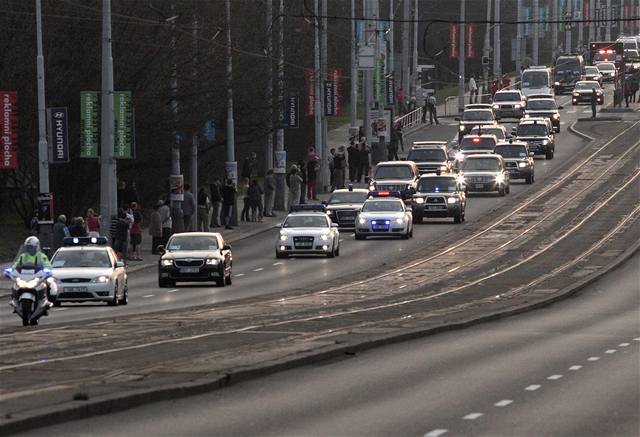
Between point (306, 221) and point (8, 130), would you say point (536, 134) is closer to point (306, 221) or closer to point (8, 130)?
point (306, 221)

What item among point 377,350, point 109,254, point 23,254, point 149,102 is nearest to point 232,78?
point 149,102

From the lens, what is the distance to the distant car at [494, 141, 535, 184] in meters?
74.7

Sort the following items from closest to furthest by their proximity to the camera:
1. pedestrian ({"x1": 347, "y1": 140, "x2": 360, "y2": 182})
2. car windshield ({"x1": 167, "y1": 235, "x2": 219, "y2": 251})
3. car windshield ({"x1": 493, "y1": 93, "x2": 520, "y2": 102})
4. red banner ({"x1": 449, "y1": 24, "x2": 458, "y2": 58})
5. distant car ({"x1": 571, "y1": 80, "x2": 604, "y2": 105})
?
car windshield ({"x1": 167, "y1": 235, "x2": 219, "y2": 251}) < pedestrian ({"x1": 347, "y1": 140, "x2": 360, "y2": 182}) < car windshield ({"x1": 493, "y1": 93, "x2": 520, "y2": 102}) < distant car ({"x1": 571, "y1": 80, "x2": 604, "y2": 105}) < red banner ({"x1": 449, "y1": 24, "x2": 458, "y2": 58})

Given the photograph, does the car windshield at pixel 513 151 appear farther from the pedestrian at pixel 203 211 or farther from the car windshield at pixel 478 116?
the pedestrian at pixel 203 211

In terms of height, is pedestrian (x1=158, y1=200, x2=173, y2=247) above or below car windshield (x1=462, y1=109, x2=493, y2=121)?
below

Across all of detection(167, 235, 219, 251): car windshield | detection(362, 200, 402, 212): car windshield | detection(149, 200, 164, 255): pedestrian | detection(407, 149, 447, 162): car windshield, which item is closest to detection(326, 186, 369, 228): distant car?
detection(362, 200, 402, 212): car windshield

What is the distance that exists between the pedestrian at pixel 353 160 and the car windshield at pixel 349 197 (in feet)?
47.3

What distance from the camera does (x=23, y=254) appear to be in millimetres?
30453

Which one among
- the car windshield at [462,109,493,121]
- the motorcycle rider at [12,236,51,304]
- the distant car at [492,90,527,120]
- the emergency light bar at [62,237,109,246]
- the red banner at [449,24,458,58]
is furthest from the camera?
the red banner at [449,24,458,58]

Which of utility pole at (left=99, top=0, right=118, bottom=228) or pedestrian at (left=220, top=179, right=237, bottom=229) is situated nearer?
utility pole at (left=99, top=0, right=118, bottom=228)

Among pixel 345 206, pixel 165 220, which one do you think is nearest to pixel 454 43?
pixel 345 206

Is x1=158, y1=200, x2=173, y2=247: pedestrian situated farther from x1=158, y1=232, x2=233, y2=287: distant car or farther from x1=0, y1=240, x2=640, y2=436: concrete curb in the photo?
x1=0, y1=240, x2=640, y2=436: concrete curb

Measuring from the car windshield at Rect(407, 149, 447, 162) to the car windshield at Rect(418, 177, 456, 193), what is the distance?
12.8 m

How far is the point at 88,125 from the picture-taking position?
50375 millimetres
